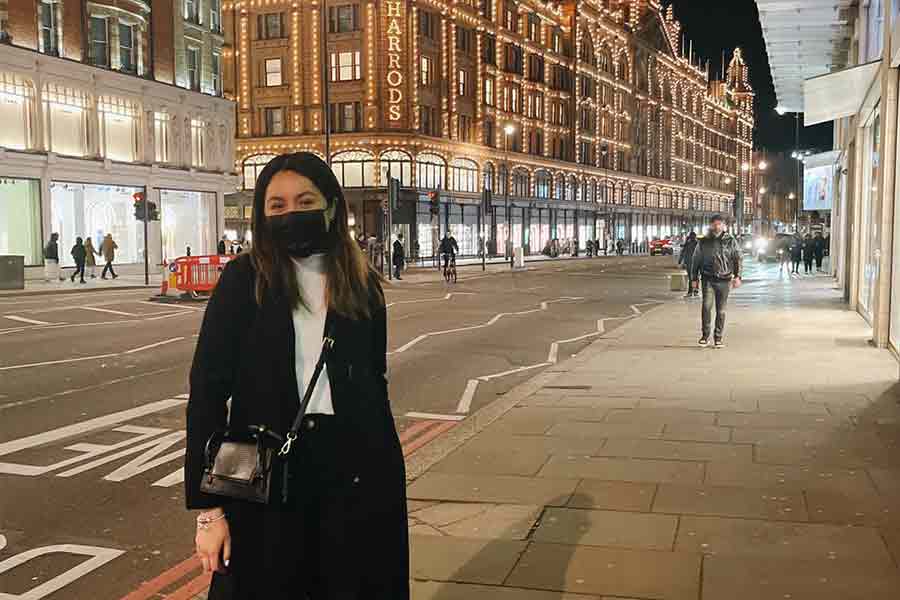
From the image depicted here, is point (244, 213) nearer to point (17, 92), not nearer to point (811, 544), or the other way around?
point (17, 92)

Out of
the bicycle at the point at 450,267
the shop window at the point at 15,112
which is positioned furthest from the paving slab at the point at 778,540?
the shop window at the point at 15,112

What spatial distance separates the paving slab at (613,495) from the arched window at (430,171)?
169 feet

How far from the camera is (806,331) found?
15.2 metres

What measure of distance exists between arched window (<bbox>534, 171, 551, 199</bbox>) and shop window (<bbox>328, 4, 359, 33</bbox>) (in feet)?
71.8

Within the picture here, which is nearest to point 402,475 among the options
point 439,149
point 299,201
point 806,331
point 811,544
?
point 299,201

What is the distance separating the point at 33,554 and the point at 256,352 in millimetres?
3345

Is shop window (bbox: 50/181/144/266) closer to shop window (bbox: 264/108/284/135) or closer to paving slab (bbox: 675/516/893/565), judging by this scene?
shop window (bbox: 264/108/284/135)

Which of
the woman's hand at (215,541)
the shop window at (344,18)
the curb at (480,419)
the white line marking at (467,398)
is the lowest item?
the white line marking at (467,398)


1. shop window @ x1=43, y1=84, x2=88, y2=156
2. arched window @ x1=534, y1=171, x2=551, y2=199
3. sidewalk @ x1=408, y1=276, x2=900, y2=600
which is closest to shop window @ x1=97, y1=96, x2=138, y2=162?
shop window @ x1=43, y1=84, x2=88, y2=156

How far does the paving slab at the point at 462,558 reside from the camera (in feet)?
14.8

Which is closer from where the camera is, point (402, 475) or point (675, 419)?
point (402, 475)

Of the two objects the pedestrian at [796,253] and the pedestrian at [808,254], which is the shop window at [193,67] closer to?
the pedestrian at [796,253]

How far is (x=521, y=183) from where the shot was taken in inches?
2756

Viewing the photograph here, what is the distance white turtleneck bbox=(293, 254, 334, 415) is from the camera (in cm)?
267
